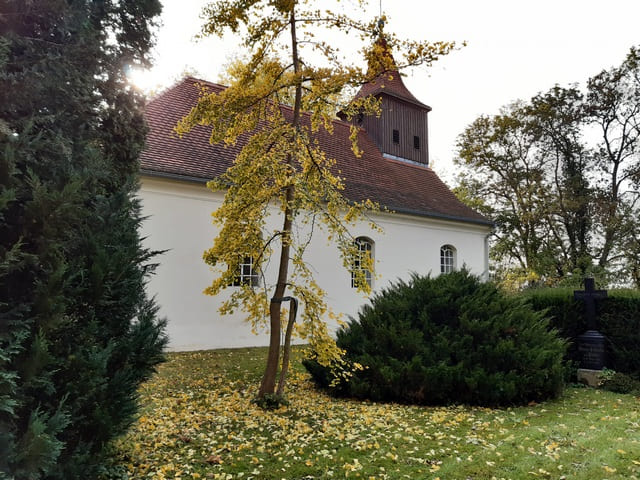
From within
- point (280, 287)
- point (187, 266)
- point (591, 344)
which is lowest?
point (591, 344)

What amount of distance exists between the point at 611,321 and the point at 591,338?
51 centimetres

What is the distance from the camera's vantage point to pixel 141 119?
384 cm

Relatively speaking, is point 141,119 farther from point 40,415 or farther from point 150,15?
point 40,415

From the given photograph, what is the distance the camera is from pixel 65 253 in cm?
295

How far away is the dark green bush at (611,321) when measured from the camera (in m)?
7.79

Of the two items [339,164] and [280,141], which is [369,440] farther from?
[339,164]

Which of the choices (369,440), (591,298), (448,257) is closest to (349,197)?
(448,257)

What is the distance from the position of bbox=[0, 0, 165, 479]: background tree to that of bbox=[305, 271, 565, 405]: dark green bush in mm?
3740

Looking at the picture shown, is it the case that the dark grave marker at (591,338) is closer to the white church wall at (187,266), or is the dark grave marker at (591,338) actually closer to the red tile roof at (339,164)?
the white church wall at (187,266)

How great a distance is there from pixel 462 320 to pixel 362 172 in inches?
397

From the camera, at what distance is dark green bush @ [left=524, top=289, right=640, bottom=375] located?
25.6 ft

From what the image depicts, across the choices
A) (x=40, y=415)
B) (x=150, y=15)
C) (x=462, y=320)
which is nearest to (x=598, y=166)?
(x=462, y=320)

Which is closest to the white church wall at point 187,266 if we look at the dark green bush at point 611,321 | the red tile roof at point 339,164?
the red tile roof at point 339,164

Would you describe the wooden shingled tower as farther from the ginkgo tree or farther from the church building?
the ginkgo tree
